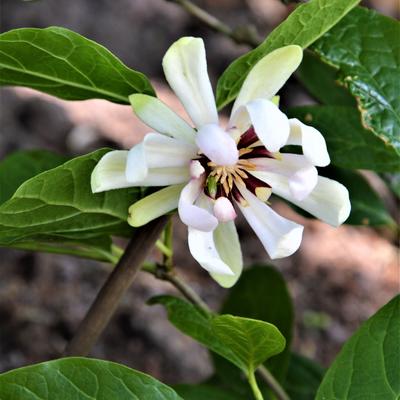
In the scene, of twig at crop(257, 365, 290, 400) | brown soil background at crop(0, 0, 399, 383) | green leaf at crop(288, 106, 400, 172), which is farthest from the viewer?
brown soil background at crop(0, 0, 399, 383)

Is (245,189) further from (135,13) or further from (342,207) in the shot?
(135,13)

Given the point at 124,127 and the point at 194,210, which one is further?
the point at 124,127

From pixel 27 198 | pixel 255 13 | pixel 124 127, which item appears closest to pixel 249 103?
pixel 27 198

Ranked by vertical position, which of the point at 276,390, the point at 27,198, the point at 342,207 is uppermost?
the point at 342,207

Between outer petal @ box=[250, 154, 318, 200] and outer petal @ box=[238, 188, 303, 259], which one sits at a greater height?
outer petal @ box=[250, 154, 318, 200]

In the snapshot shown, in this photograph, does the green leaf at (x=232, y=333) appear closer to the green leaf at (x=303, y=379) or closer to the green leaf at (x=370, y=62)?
the green leaf at (x=370, y=62)

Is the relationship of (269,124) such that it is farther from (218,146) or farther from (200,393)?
(200,393)

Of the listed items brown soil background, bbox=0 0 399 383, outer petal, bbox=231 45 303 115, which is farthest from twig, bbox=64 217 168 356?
brown soil background, bbox=0 0 399 383

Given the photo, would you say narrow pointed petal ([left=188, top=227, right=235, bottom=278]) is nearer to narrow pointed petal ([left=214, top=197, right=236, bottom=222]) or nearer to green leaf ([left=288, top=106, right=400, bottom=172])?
narrow pointed petal ([left=214, top=197, right=236, bottom=222])
